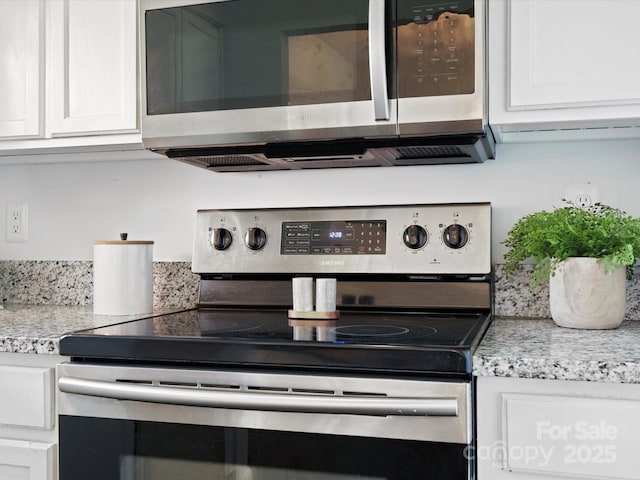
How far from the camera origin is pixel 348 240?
173 cm

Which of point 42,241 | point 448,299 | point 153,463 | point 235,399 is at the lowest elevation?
point 153,463

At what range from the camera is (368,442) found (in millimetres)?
1076

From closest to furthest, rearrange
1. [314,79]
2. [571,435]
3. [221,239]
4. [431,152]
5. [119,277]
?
[571,435] < [314,79] < [431,152] < [119,277] < [221,239]

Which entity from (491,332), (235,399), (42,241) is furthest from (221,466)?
(42,241)

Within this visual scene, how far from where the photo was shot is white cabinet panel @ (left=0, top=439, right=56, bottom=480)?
132 centimetres

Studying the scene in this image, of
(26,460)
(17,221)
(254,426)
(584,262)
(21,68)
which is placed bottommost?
(26,460)

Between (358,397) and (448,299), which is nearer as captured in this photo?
(358,397)

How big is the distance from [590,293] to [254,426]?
75 centimetres

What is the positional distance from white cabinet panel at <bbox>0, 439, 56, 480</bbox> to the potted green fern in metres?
1.03

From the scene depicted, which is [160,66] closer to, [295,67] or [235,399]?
[295,67]

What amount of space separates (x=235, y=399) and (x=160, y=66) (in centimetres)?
84

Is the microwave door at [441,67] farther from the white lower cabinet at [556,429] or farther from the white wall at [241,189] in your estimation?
the white lower cabinet at [556,429]

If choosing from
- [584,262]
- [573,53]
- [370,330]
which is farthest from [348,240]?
[573,53]

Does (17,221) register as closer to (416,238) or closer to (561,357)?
(416,238)
